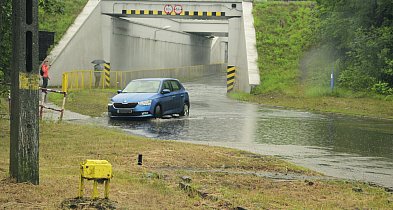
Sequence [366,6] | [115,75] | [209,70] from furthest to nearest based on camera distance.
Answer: [209,70]
[115,75]
[366,6]

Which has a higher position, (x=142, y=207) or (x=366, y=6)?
(x=366, y=6)

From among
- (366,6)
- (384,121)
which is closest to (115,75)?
(366,6)

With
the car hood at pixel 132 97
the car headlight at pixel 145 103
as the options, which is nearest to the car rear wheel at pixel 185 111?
the car hood at pixel 132 97

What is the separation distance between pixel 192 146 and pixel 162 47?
4981 centimetres

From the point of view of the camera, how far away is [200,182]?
→ 33.9ft

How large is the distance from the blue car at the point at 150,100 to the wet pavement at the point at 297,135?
45 centimetres

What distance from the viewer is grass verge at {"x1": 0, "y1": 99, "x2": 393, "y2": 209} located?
8.34m

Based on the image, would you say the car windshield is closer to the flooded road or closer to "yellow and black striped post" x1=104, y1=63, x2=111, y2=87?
the flooded road

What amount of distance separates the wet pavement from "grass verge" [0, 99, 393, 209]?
120cm

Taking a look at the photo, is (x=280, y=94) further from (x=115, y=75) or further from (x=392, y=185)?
(x=392, y=185)

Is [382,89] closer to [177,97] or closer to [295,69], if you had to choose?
[295,69]

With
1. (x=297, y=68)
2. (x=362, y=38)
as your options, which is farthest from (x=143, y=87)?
(x=297, y=68)

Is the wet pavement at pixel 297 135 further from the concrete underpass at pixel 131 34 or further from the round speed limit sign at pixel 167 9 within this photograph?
the round speed limit sign at pixel 167 9

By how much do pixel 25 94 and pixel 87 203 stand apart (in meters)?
1.68
